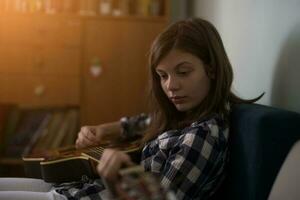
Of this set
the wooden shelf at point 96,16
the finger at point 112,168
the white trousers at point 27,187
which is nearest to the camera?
the finger at point 112,168

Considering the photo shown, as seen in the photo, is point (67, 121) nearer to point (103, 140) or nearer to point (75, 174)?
point (103, 140)

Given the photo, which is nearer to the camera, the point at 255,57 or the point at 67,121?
the point at 255,57

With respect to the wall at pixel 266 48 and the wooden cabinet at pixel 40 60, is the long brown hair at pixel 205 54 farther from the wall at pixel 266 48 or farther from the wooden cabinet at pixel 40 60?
the wooden cabinet at pixel 40 60

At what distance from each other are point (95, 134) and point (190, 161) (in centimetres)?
70

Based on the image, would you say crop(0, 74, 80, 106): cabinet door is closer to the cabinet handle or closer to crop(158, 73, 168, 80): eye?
the cabinet handle

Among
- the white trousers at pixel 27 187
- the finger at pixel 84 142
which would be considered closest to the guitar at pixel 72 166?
the white trousers at pixel 27 187

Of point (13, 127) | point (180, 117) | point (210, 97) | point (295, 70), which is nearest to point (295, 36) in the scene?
point (295, 70)

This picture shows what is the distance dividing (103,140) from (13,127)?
1445 millimetres

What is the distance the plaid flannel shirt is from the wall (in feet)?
0.85

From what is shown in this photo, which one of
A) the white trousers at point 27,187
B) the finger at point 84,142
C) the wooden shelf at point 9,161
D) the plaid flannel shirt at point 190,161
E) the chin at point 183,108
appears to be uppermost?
the chin at point 183,108

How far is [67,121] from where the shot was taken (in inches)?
119

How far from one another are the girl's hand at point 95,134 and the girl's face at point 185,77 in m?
0.50

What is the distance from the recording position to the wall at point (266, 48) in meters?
1.28

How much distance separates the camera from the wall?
1280mm
